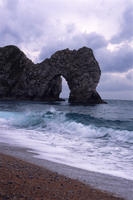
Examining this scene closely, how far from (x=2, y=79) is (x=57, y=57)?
27.7 metres

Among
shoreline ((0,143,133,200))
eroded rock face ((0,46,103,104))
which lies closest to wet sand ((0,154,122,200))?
shoreline ((0,143,133,200))

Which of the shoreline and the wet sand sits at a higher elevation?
the wet sand

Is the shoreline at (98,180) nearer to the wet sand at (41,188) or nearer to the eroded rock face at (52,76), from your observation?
the wet sand at (41,188)

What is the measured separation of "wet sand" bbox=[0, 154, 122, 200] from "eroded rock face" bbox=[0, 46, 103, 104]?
64.0 m

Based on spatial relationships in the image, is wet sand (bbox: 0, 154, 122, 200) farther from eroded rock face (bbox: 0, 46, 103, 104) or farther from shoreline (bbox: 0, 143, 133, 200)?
eroded rock face (bbox: 0, 46, 103, 104)

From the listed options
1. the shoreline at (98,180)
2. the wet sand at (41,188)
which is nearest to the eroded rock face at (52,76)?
the shoreline at (98,180)

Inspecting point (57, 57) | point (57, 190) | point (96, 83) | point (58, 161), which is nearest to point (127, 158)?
point (58, 161)

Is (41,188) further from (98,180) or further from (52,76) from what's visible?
(52,76)

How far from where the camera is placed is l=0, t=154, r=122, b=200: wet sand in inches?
127

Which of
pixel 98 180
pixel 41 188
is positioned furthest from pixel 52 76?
pixel 41 188

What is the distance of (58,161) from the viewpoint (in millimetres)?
6195

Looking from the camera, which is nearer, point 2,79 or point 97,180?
point 97,180

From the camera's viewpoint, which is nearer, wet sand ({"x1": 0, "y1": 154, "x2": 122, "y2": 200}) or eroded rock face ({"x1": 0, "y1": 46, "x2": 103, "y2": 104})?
wet sand ({"x1": 0, "y1": 154, "x2": 122, "y2": 200})

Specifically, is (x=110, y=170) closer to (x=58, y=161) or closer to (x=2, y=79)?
(x=58, y=161)
